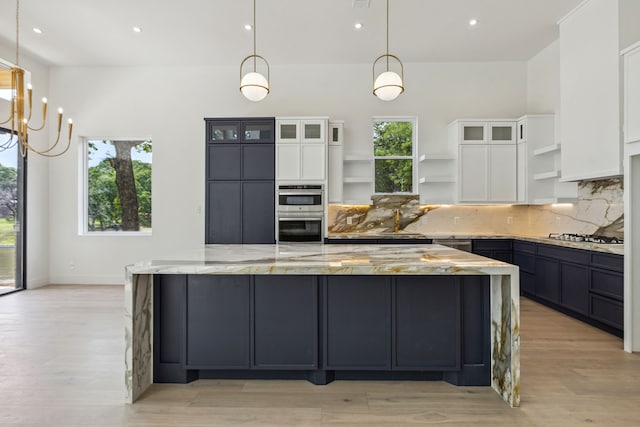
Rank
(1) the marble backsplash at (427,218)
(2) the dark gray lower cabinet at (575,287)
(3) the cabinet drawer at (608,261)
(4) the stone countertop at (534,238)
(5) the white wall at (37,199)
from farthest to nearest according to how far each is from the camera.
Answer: (1) the marble backsplash at (427,218), (5) the white wall at (37,199), (2) the dark gray lower cabinet at (575,287), (4) the stone countertop at (534,238), (3) the cabinet drawer at (608,261)

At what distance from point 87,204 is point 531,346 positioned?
6570 millimetres

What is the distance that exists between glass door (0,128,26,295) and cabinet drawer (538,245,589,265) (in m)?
7.24

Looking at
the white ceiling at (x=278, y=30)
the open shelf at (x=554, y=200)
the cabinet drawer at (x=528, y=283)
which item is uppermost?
the white ceiling at (x=278, y=30)

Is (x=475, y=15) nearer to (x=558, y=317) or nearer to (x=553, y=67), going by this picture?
(x=553, y=67)

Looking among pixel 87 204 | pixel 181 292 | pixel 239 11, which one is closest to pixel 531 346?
pixel 181 292

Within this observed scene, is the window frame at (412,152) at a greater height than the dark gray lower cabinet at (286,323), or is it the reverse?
the window frame at (412,152)

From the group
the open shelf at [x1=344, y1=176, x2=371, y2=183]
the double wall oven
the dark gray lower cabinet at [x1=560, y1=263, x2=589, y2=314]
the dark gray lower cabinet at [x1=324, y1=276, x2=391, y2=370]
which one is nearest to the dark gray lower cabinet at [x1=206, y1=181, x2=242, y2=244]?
the double wall oven

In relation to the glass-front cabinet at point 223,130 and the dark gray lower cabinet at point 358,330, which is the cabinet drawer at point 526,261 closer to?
the dark gray lower cabinet at point 358,330

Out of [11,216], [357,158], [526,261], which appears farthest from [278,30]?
[11,216]

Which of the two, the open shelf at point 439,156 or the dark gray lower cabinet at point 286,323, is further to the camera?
the open shelf at point 439,156

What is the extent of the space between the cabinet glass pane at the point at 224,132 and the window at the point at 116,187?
1.55 meters

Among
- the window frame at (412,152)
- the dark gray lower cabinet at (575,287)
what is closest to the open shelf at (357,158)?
the window frame at (412,152)

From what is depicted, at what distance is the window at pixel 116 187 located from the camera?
6117 mm

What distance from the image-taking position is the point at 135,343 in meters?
2.26
